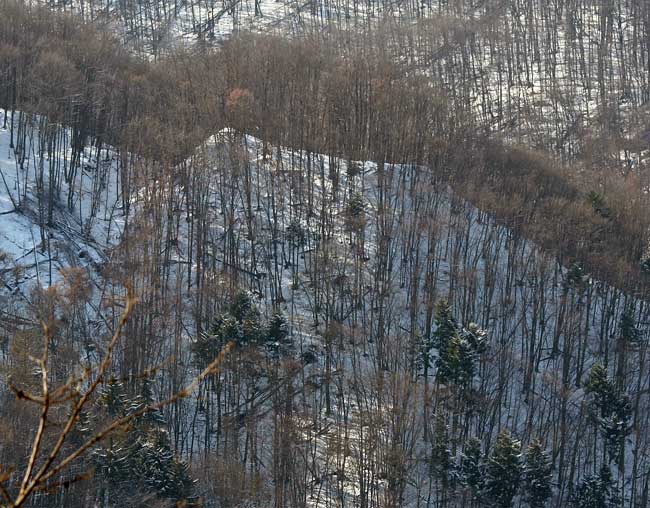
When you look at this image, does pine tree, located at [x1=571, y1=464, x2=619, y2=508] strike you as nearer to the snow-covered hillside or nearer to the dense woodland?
the dense woodland

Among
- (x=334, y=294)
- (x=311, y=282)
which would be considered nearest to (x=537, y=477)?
(x=334, y=294)

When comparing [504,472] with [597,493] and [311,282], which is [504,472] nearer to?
[597,493]

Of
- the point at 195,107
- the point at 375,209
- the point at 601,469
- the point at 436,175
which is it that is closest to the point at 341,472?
the point at 601,469

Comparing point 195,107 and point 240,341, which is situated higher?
point 195,107

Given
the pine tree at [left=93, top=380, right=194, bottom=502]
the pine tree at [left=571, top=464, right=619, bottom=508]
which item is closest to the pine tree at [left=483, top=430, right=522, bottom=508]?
the pine tree at [left=571, top=464, right=619, bottom=508]

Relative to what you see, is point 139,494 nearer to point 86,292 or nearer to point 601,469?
point 86,292
